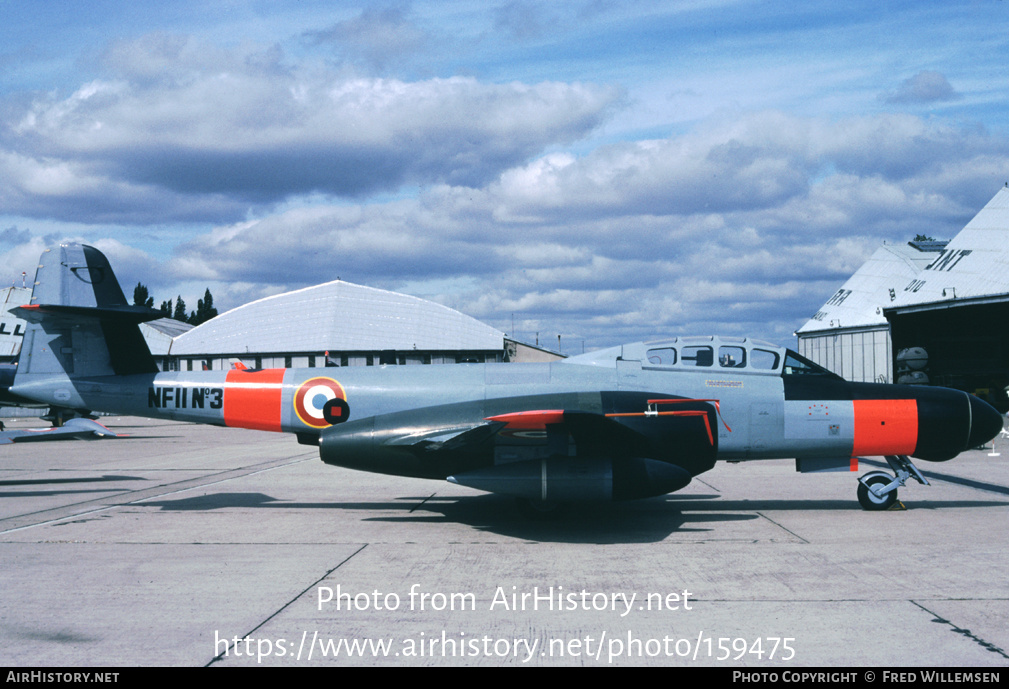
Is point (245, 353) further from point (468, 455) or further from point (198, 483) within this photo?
point (468, 455)

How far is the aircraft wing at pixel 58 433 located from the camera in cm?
1413

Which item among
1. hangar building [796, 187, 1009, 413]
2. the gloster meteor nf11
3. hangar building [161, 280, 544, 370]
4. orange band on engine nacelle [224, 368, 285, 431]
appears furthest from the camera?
hangar building [161, 280, 544, 370]

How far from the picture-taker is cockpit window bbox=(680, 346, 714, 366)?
10570 mm

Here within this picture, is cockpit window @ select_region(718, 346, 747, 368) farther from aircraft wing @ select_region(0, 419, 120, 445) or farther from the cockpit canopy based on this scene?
aircraft wing @ select_region(0, 419, 120, 445)

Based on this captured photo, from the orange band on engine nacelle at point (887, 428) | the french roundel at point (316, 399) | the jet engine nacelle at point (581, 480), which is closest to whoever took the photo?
the jet engine nacelle at point (581, 480)

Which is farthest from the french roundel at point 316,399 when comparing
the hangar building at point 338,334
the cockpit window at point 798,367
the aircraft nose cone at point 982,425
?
the hangar building at point 338,334

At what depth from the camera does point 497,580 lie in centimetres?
698

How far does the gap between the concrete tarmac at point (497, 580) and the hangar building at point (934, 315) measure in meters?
21.7

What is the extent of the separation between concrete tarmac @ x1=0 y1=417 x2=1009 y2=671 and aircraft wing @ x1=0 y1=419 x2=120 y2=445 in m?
1.66

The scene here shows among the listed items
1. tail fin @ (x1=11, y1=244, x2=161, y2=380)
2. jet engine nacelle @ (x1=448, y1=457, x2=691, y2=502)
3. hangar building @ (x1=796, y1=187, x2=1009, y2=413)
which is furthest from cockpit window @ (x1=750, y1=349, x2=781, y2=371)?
hangar building @ (x1=796, y1=187, x2=1009, y2=413)

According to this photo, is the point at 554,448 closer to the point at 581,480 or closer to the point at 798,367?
the point at 581,480

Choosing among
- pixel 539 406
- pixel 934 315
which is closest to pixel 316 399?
pixel 539 406

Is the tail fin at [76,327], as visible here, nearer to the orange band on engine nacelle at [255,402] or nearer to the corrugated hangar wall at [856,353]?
the orange band on engine nacelle at [255,402]

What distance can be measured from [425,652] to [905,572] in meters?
4.86
